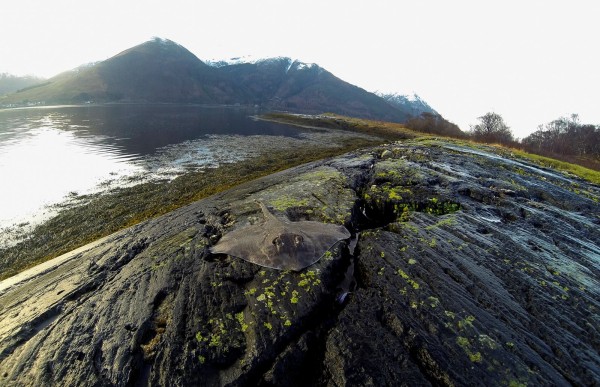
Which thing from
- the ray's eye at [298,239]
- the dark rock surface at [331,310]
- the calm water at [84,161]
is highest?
the ray's eye at [298,239]

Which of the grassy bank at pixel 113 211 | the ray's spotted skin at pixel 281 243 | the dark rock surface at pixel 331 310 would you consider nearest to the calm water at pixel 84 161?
the grassy bank at pixel 113 211

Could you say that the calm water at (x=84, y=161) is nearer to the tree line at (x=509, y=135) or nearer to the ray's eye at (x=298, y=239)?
the ray's eye at (x=298, y=239)

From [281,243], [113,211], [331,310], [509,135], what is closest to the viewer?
[331,310]

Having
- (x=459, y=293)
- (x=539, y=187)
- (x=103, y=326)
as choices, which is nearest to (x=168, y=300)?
(x=103, y=326)

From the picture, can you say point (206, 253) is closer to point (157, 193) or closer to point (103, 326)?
point (103, 326)

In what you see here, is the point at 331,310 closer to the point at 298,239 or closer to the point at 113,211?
the point at 298,239

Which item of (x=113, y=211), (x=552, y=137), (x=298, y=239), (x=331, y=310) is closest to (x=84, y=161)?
(x=113, y=211)
